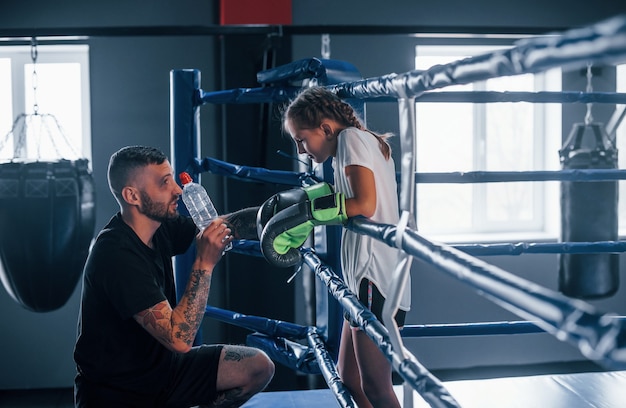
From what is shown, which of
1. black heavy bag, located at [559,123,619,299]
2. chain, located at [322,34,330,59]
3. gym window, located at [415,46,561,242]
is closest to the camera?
chain, located at [322,34,330,59]

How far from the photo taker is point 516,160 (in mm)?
4410

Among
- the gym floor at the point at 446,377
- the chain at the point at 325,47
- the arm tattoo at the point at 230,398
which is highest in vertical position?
the chain at the point at 325,47

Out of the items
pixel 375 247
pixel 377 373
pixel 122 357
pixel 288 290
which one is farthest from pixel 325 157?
pixel 288 290

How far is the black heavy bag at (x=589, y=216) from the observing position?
341 cm

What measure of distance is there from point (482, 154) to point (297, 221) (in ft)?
11.1

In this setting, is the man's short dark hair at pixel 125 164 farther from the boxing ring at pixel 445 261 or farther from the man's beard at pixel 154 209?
the boxing ring at pixel 445 261

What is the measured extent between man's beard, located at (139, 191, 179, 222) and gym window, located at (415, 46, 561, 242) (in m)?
2.76

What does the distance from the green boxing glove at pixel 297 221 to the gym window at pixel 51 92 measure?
2.95m

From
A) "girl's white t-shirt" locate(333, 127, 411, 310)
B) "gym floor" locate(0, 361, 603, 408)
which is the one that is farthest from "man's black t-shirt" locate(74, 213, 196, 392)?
"gym floor" locate(0, 361, 603, 408)

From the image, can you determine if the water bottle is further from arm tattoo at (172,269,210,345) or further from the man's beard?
arm tattoo at (172,269,210,345)

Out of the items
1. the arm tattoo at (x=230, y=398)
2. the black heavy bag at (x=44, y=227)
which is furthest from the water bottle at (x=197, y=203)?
the black heavy bag at (x=44, y=227)

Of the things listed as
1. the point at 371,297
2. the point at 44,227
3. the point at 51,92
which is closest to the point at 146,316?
the point at 371,297

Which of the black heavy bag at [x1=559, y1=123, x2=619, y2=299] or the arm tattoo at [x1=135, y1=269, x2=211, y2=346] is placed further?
the black heavy bag at [x1=559, y1=123, x2=619, y2=299]

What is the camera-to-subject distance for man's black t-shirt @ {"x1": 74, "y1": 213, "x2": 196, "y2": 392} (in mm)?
1463
